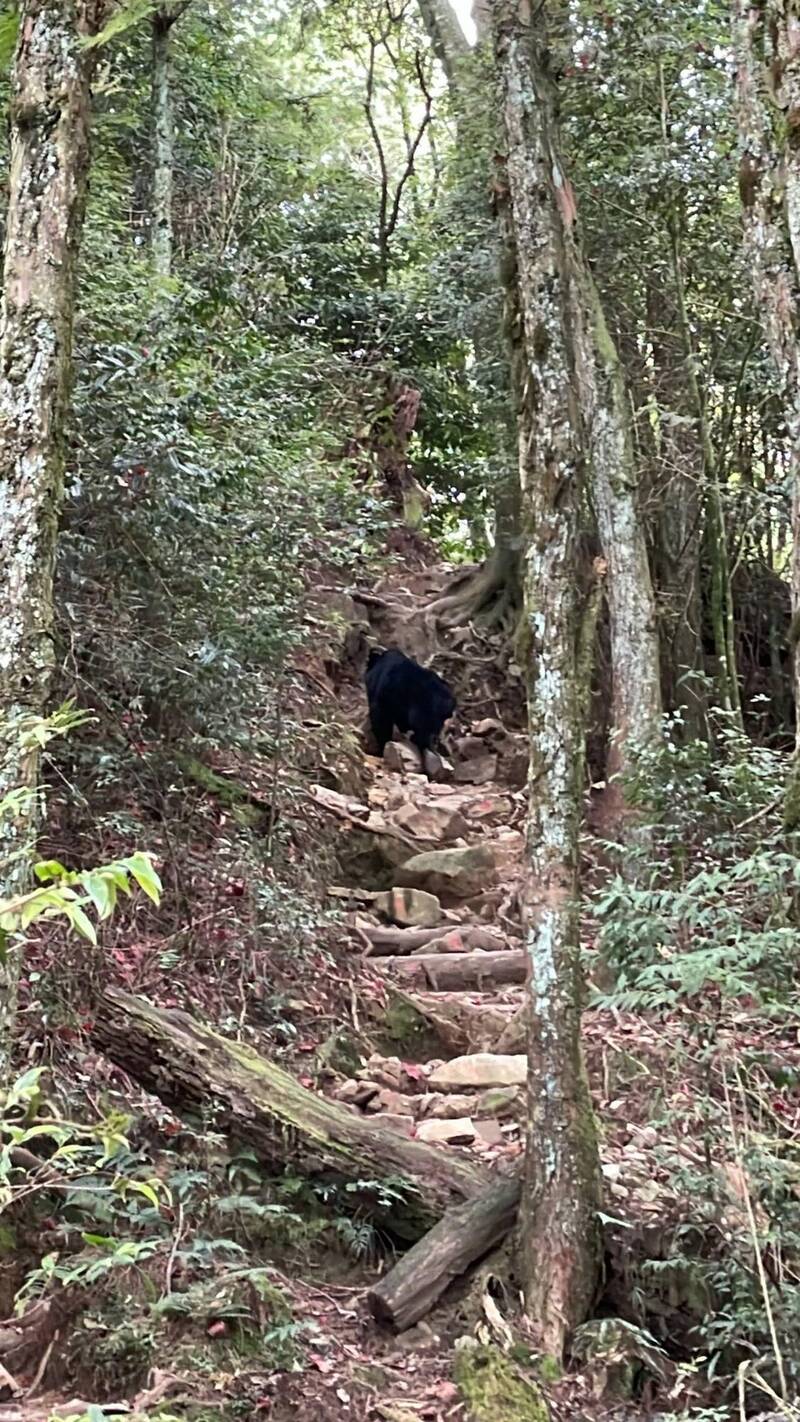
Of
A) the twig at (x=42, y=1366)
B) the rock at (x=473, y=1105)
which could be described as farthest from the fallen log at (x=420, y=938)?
the twig at (x=42, y=1366)

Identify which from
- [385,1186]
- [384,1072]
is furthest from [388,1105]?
[385,1186]

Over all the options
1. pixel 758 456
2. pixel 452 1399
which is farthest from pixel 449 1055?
pixel 758 456

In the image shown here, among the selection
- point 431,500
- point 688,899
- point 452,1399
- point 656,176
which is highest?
point 656,176

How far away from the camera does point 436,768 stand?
10500 millimetres

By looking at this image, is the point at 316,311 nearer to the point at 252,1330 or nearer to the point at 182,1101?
the point at 182,1101

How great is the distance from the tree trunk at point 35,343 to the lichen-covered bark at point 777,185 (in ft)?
8.00

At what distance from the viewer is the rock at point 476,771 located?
10688 millimetres

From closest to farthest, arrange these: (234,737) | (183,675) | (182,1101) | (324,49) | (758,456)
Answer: (182,1101) < (183,675) < (234,737) < (758,456) < (324,49)

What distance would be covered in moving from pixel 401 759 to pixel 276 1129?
5860 mm

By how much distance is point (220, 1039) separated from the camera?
4.93m

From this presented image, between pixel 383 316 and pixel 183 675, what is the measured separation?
913cm

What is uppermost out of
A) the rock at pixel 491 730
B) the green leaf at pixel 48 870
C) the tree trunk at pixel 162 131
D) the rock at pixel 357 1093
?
the tree trunk at pixel 162 131

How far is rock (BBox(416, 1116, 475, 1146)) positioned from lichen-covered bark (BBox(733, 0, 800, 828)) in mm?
2065

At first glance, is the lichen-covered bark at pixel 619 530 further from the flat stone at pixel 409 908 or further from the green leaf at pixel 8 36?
the green leaf at pixel 8 36
